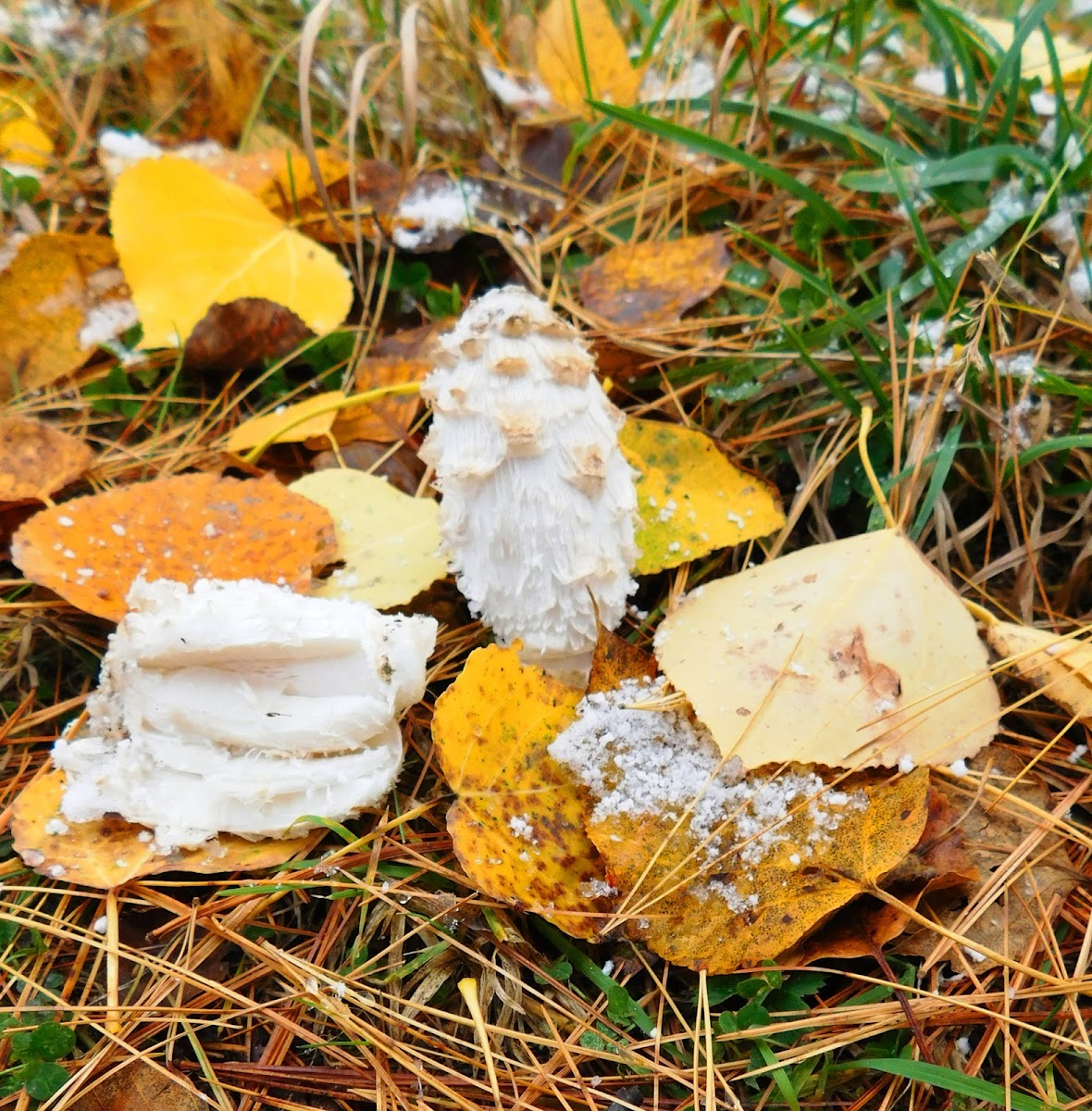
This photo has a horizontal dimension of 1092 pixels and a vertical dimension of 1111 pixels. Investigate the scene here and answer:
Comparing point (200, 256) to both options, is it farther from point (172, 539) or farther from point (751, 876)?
point (751, 876)

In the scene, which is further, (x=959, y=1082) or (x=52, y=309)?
(x=52, y=309)

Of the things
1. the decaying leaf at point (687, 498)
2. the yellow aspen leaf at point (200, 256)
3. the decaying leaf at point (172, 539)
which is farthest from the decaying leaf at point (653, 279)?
the decaying leaf at point (172, 539)

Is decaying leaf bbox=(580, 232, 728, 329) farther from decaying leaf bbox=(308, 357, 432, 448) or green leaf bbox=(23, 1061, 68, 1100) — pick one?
green leaf bbox=(23, 1061, 68, 1100)

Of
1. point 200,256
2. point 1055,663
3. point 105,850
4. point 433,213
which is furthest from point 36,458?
point 1055,663

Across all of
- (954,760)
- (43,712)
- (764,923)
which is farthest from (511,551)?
(43,712)

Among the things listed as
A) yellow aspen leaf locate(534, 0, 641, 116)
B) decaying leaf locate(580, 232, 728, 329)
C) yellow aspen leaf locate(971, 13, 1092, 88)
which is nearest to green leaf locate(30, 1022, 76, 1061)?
decaying leaf locate(580, 232, 728, 329)

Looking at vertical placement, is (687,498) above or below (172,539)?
above
